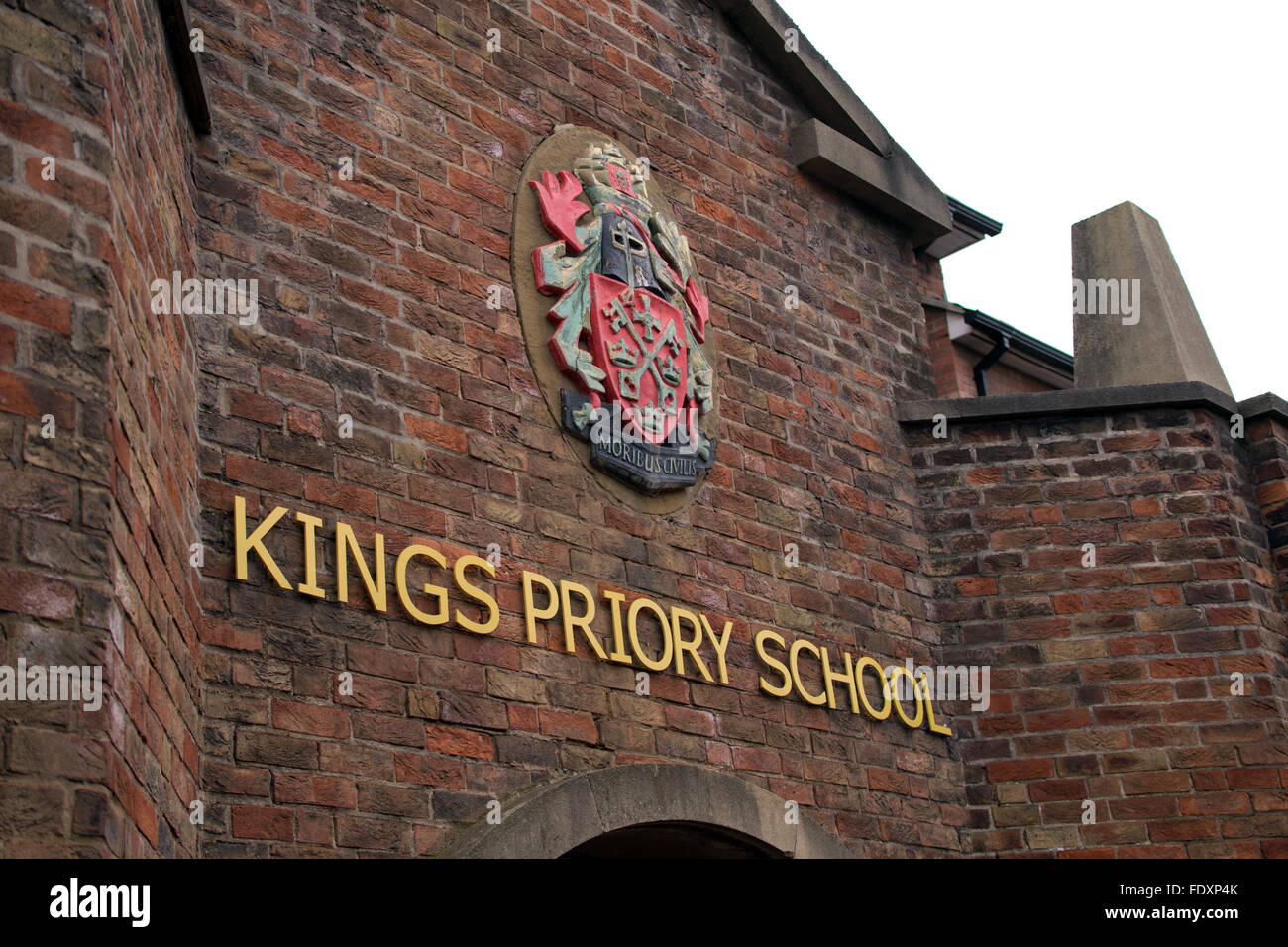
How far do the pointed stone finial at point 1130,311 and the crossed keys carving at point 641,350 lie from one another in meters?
A: 2.83

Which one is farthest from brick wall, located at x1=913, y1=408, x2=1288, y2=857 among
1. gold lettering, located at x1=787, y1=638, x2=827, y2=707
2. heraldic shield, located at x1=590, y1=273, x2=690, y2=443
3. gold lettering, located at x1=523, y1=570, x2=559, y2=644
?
gold lettering, located at x1=523, y1=570, x2=559, y2=644

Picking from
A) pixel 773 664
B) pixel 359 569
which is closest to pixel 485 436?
pixel 359 569

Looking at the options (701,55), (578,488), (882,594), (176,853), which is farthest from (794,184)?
(176,853)

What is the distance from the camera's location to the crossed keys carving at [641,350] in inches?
246

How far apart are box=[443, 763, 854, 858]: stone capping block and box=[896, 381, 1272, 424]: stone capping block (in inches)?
96.3

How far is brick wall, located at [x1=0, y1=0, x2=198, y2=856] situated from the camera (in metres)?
3.20

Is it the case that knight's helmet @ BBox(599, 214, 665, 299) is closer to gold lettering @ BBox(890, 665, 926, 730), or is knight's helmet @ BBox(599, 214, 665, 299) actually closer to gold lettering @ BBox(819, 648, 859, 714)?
gold lettering @ BBox(819, 648, 859, 714)

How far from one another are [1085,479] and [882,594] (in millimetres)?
1268

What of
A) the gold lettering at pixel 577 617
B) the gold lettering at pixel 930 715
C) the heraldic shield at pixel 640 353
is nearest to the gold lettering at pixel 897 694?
the gold lettering at pixel 930 715

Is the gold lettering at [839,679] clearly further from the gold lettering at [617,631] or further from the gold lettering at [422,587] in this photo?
the gold lettering at [422,587]

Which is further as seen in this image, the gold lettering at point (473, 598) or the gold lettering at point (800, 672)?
the gold lettering at point (800, 672)

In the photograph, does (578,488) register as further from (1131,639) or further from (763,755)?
(1131,639)

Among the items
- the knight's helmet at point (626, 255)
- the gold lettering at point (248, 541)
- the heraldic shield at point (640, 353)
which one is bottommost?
the gold lettering at point (248, 541)

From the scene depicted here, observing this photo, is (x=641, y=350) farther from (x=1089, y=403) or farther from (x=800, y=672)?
(x=1089, y=403)
